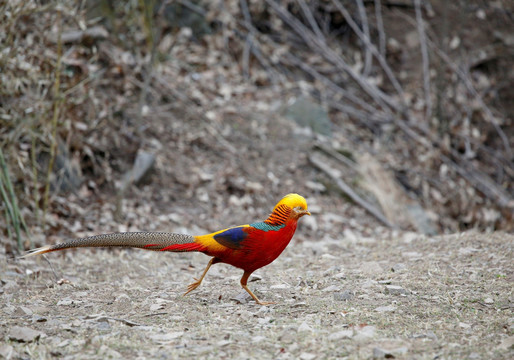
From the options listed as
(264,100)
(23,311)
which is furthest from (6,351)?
(264,100)

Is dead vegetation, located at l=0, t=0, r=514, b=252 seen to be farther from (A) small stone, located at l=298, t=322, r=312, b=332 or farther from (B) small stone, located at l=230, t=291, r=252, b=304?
(A) small stone, located at l=298, t=322, r=312, b=332

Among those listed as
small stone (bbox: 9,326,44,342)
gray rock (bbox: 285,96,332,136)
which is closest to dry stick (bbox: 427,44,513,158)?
gray rock (bbox: 285,96,332,136)

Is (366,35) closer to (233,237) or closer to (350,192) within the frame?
(350,192)

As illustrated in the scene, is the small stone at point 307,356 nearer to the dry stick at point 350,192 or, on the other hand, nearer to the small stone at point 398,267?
the small stone at point 398,267

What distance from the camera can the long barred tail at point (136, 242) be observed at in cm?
298

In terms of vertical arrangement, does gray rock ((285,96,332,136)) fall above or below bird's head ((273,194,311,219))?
below

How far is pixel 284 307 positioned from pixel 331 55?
688 cm

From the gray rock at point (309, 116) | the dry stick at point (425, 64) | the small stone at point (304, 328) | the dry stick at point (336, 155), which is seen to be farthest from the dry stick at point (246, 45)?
the small stone at point (304, 328)

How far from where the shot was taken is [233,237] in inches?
119

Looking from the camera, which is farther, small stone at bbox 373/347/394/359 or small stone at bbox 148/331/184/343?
small stone at bbox 148/331/184/343

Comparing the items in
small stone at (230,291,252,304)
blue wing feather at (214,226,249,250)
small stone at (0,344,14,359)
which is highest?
blue wing feather at (214,226,249,250)

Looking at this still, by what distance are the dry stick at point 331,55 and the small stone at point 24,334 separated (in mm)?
7241

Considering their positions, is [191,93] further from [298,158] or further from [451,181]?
[451,181]

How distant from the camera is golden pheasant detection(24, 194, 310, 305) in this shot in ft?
9.81
